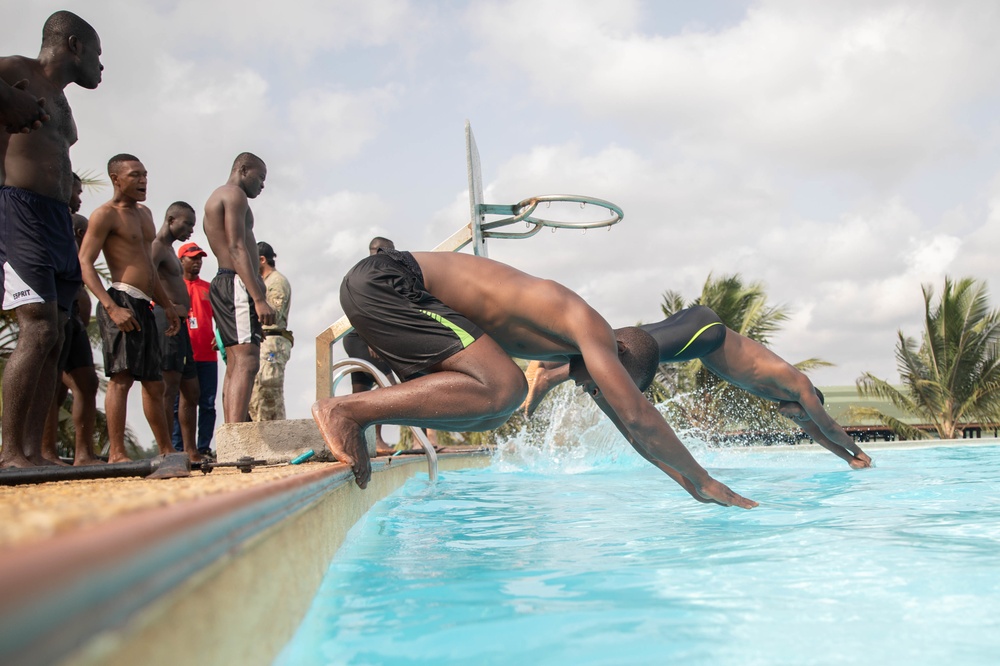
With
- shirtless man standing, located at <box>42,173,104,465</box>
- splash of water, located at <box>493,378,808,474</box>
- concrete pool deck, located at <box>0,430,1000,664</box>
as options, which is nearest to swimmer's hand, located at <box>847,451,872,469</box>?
splash of water, located at <box>493,378,808,474</box>

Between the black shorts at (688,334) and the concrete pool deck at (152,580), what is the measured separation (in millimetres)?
3513

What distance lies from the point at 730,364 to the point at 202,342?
5.10 meters

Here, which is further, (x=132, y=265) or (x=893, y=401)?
(x=893, y=401)

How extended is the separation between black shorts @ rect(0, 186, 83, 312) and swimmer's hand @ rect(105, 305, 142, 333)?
79 cm

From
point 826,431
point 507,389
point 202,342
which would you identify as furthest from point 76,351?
point 826,431

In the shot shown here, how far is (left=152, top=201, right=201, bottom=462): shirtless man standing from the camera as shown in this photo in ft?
20.1

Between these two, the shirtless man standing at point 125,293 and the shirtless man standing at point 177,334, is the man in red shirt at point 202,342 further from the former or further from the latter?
the shirtless man standing at point 125,293

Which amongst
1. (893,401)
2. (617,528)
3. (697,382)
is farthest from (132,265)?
(893,401)

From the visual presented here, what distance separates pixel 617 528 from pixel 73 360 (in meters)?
3.68

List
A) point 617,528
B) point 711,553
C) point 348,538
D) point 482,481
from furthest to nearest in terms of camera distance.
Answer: point 482,481, point 617,528, point 348,538, point 711,553

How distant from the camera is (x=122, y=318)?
4.85 m

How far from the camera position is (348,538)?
3068 mm

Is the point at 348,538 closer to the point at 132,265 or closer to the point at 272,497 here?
the point at 272,497

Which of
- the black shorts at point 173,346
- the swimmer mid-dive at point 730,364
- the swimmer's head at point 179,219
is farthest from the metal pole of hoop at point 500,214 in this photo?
the swimmer mid-dive at point 730,364
